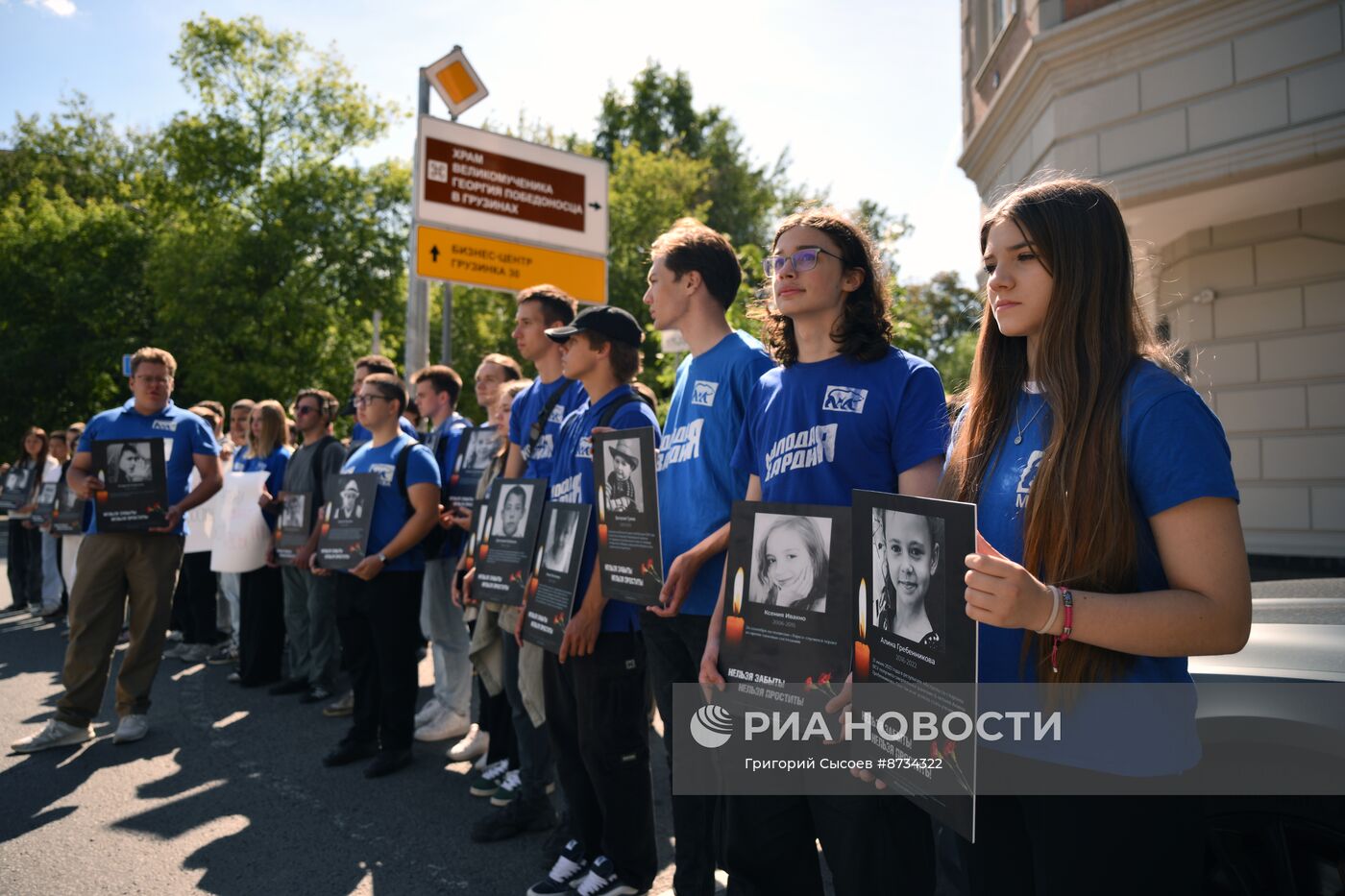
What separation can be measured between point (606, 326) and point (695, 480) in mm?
915

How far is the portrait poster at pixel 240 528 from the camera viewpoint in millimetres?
7066

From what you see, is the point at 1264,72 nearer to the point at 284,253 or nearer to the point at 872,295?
the point at 872,295

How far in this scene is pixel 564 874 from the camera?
348cm

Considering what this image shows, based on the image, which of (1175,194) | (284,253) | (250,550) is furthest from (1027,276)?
(284,253)

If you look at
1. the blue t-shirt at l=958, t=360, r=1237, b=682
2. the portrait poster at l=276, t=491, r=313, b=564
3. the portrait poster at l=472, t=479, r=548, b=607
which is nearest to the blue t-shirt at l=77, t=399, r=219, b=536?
the portrait poster at l=276, t=491, r=313, b=564

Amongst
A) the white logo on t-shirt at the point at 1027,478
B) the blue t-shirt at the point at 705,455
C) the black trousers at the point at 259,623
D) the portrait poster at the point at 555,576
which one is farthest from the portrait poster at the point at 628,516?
the black trousers at the point at 259,623

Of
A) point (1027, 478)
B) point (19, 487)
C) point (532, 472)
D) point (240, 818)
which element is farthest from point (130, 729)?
point (19, 487)

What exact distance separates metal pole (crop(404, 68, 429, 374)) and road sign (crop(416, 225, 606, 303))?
11 centimetres

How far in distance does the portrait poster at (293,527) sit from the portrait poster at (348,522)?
1152 mm

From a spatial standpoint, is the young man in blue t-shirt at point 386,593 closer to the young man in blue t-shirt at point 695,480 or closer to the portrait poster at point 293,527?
the portrait poster at point 293,527

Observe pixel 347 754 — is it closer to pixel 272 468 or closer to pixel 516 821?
pixel 516 821

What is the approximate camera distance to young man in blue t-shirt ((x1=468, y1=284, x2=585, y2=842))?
3.99 metres

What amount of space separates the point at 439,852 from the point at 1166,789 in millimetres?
3293

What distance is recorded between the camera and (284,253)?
96.4 ft
